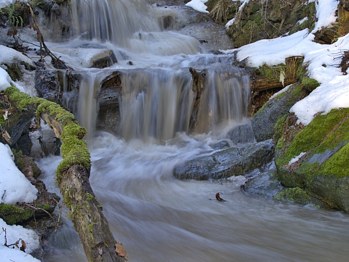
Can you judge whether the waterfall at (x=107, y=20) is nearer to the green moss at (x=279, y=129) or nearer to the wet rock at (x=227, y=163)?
the wet rock at (x=227, y=163)

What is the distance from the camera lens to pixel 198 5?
1570 centimetres

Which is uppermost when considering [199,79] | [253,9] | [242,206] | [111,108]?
[253,9]

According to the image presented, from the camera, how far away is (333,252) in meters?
3.98

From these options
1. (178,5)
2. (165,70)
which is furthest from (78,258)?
(178,5)

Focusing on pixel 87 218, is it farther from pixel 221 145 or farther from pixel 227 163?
pixel 221 145

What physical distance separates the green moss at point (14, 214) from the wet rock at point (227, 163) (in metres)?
3.35

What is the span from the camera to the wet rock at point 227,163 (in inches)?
254

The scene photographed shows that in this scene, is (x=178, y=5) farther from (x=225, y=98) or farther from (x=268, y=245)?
(x=268, y=245)

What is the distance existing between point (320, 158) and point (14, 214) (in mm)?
3586

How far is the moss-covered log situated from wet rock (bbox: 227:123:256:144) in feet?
15.6

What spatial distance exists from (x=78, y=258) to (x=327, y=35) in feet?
23.7

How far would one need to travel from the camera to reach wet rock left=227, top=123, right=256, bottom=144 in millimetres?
8162

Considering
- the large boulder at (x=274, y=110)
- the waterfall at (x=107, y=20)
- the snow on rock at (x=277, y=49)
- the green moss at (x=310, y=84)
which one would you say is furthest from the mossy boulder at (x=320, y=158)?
the waterfall at (x=107, y=20)

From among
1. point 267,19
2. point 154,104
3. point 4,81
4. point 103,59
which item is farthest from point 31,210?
point 267,19
